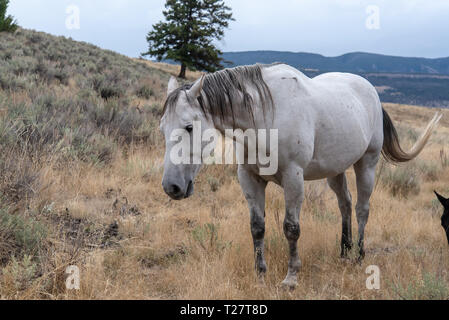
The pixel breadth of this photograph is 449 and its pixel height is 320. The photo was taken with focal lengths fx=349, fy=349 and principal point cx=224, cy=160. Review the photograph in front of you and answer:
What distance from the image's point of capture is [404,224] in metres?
4.45

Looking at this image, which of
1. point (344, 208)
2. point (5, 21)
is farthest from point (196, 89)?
point (5, 21)

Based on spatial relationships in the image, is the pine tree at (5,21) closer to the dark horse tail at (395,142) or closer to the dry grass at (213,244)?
the dry grass at (213,244)

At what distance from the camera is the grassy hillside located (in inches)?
111

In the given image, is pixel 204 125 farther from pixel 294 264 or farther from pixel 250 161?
pixel 294 264

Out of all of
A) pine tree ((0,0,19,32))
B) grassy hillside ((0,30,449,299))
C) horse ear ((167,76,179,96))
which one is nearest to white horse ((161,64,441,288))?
horse ear ((167,76,179,96))

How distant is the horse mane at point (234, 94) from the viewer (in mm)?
2521

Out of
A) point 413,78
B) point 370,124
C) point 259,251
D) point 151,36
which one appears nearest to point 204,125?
point 259,251

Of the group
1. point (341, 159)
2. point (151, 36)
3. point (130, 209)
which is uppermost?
point (151, 36)

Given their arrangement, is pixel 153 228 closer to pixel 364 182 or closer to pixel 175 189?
pixel 175 189

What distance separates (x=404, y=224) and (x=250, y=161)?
2.76 metres

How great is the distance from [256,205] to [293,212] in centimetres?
36

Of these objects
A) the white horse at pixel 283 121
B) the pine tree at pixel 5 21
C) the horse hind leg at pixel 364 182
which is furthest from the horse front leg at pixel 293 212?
the pine tree at pixel 5 21

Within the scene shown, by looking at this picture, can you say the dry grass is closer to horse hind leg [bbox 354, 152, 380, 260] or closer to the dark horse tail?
horse hind leg [bbox 354, 152, 380, 260]
